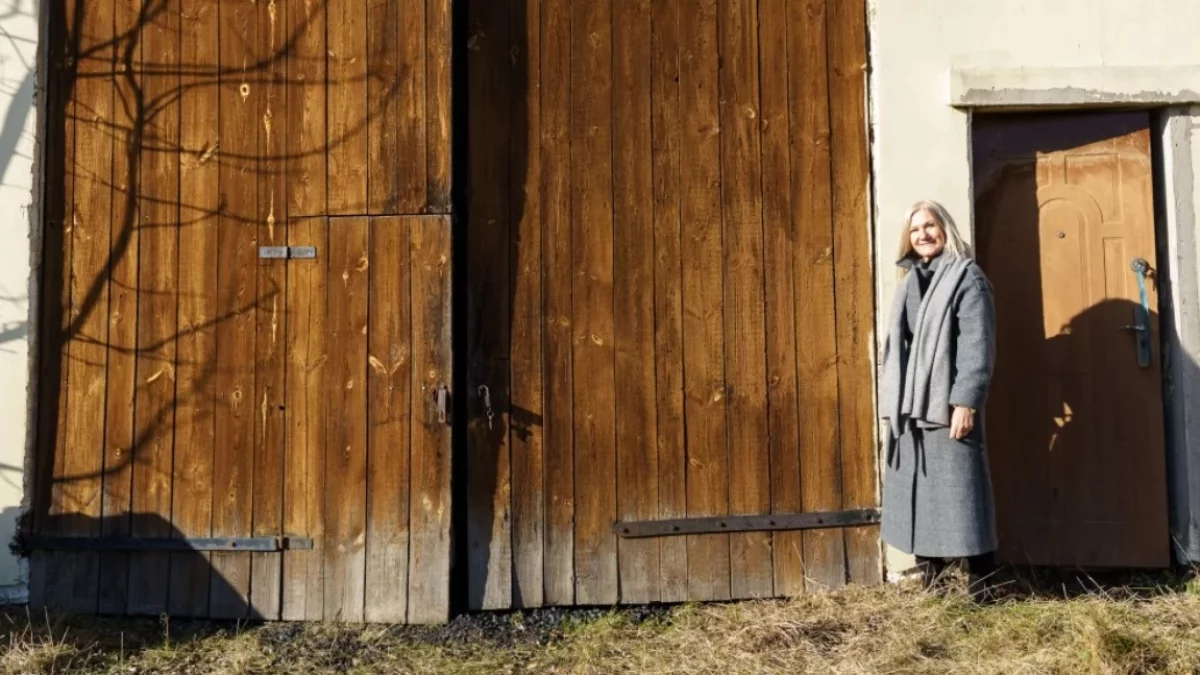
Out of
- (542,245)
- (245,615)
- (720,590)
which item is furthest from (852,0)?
(245,615)

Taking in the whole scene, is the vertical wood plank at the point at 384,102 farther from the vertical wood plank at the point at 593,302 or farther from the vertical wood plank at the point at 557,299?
the vertical wood plank at the point at 593,302

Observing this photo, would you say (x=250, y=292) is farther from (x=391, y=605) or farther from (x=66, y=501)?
(x=391, y=605)

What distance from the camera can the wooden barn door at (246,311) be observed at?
3965 millimetres

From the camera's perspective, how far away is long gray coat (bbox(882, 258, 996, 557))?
363cm

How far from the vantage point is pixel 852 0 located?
4168 mm

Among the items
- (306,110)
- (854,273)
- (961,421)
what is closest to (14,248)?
(306,110)

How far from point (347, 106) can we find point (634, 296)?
1.43m

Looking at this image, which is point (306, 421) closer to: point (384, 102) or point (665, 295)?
point (384, 102)

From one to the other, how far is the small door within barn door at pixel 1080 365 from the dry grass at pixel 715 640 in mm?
269

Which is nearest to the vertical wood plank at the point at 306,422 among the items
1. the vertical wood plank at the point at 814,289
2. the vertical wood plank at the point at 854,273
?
the vertical wood plank at the point at 814,289

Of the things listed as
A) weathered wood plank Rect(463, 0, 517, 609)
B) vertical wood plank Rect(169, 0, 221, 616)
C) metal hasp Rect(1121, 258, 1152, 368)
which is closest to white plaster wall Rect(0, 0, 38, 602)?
vertical wood plank Rect(169, 0, 221, 616)

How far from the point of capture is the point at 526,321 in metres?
4.06

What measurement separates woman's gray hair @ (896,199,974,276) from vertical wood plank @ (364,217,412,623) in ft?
6.60

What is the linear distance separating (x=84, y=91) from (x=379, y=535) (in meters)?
2.23
